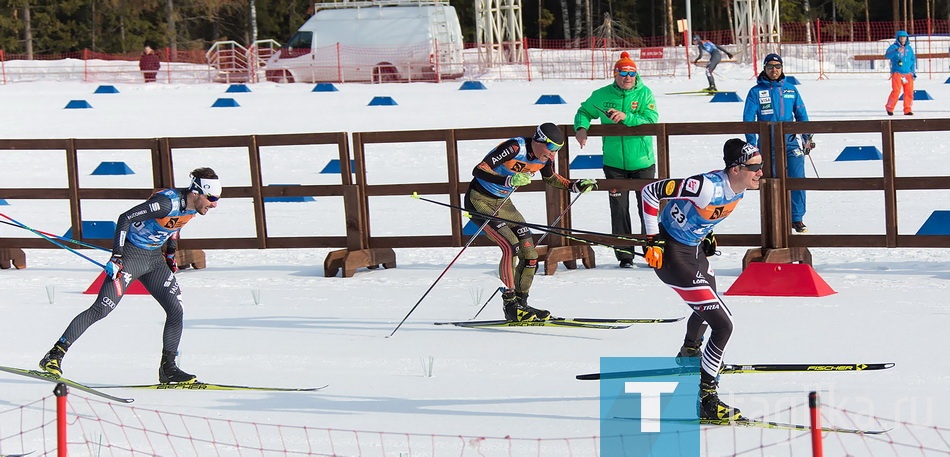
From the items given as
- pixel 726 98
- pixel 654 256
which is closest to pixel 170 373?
pixel 654 256

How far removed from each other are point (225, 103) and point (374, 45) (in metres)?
11.1

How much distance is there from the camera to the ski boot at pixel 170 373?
8.12 m

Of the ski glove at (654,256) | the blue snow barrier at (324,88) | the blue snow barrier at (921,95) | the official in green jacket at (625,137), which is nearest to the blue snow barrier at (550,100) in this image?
the blue snow barrier at (921,95)

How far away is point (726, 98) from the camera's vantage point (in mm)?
25312

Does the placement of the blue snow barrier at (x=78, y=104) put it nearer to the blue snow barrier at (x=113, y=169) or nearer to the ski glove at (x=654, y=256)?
the blue snow barrier at (x=113, y=169)

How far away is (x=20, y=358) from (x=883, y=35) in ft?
172

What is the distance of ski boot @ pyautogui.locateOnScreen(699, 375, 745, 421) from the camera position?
21.9ft

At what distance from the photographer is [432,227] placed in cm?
1498

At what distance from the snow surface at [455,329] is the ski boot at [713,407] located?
0.42ft

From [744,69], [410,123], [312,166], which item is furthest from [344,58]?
[312,166]

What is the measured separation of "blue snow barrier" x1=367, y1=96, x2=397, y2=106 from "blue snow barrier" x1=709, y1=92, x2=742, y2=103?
6680 mm

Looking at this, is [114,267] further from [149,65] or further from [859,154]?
[149,65]

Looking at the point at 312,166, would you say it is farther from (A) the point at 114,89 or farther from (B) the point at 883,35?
(B) the point at 883,35

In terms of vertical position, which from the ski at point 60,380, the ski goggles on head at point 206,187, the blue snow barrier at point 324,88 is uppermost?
the blue snow barrier at point 324,88
